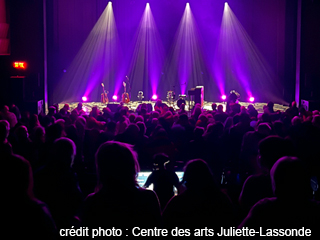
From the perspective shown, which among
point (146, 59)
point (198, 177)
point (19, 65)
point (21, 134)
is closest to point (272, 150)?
point (198, 177)

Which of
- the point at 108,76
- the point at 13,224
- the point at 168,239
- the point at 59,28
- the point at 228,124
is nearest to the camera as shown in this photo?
the point at 13,224

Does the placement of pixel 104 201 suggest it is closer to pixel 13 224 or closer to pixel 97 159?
pixel 97 159

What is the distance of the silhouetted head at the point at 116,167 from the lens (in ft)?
6.86

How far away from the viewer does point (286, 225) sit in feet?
6.28

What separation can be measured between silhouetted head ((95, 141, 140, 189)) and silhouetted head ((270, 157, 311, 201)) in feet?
2.63

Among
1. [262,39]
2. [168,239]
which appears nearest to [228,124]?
[168,239]

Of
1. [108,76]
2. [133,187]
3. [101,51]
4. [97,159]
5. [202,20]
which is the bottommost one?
[133,187]

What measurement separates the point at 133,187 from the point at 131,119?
169 inches

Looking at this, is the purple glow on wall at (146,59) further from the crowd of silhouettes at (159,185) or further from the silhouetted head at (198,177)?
the silhouetted head at (198,177)

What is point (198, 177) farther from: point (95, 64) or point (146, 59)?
point (146, 59)

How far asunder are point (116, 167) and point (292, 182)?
3.18 ft

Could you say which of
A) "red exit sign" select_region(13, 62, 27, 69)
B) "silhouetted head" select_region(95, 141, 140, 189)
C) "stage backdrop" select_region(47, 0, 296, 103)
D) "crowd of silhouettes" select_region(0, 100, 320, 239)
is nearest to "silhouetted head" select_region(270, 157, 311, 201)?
"crowd of silhouettes" select_region(0, 100, 320, 239)

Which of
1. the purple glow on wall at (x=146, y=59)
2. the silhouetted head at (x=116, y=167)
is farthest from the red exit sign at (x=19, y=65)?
the silhouetted head at (x=116, y=167)

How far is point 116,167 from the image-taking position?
2115 mm
